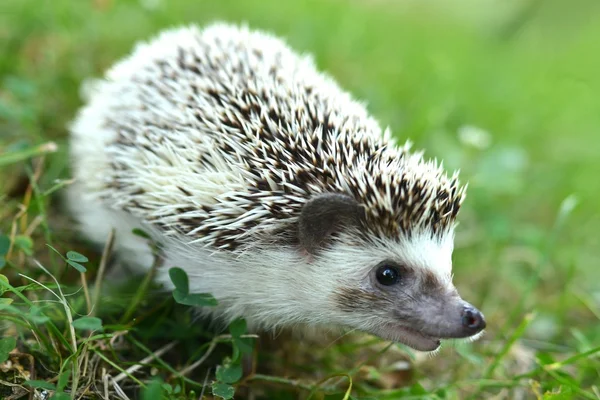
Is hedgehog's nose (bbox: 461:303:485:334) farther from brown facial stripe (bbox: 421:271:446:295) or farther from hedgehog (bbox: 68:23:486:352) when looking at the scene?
brown facial stripe (bbox: 421:271:446:295)

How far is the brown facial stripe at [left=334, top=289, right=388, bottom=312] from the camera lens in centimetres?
250

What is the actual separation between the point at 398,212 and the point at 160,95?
53.1 inches

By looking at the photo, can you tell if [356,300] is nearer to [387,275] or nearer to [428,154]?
[387,275]

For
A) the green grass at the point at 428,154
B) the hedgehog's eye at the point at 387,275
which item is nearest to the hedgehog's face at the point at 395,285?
the hedgehog's eye at the point at 387,275

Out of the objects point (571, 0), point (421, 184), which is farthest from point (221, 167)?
point (571, 0)

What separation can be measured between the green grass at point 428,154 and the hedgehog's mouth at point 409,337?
0.72 feet

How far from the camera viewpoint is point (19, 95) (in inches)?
146

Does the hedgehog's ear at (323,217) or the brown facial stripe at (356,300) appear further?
the brown facial stripe at (356,300)

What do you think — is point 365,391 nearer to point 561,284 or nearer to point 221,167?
point 221,167

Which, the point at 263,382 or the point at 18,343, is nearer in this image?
the point at 18,343

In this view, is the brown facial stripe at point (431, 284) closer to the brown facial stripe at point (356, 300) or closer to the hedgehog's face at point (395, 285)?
the hedgehog's face at point (395, 285)

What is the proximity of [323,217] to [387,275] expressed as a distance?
377mm

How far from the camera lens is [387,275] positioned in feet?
8.25

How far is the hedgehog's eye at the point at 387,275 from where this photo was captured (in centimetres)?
250
